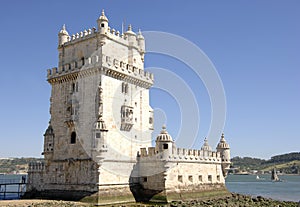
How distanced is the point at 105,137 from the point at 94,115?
2.64 meters

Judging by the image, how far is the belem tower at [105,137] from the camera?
3269 cm

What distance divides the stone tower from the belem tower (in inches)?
3.4

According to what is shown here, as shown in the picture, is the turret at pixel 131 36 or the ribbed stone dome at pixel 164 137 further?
the turret at pixel 131 36

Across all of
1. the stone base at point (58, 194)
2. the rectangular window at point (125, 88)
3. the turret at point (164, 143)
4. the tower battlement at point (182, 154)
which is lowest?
the stone base at point (58, 194)

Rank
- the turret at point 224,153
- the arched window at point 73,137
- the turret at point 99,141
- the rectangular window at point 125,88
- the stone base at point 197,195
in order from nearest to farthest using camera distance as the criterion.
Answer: the turret at point 99,141, the stone base at point 197,195, the arched window at point 73,137, the rectangular window at point 125,88, the turret at point 224,153

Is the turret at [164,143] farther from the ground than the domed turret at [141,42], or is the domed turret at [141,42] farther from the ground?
the domed turret at [141,42]

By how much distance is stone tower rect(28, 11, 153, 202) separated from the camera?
32.6 metres

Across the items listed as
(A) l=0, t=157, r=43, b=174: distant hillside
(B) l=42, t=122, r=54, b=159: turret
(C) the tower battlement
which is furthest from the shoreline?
(A) l=0, t=157, r=43, b=174: distant hillside

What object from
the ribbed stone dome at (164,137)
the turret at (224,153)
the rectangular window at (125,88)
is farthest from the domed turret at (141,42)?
the turret at (224,153)

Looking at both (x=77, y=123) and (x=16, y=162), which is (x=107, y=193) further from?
(x=16, y=162)

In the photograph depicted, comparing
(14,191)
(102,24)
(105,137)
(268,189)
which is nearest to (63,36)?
(102,24)

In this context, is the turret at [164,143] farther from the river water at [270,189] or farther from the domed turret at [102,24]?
the river water at [270,189]

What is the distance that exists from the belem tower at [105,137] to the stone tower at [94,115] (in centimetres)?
9

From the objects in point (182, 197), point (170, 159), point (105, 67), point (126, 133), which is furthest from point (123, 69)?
point (182, 197)
